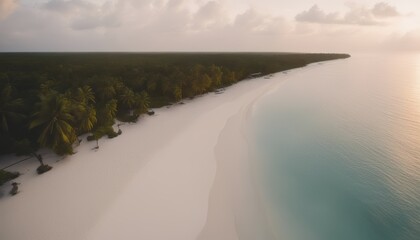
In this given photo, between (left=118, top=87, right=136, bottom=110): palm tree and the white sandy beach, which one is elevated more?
(left=118, top=87, right=136, bottom=110): palm tree

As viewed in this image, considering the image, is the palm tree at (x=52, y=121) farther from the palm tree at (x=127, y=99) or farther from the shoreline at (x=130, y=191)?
the palm tree at (x=127, y=99)

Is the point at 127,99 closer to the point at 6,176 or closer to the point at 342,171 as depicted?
the point at 6,176

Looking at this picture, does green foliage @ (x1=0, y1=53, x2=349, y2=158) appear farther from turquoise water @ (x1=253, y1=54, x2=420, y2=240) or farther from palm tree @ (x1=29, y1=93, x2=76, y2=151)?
turquoise water @ (x1=253, y1=54, x2=420, y2=240)

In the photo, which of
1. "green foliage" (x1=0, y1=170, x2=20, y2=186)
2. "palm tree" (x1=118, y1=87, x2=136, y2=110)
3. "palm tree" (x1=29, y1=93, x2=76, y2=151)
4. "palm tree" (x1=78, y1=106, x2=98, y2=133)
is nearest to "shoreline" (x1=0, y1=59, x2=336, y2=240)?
"green foliage" (x1=0, y1=170, x2=20, y2=186)

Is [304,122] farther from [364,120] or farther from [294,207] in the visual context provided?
[294,207]

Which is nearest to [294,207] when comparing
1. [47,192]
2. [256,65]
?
[47,192]

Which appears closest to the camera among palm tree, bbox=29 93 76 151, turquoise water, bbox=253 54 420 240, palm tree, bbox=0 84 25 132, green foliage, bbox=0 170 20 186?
turquoise water, bbox=253 54 420 240

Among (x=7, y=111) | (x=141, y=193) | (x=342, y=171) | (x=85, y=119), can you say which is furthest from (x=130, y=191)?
(x=342, y=171)
